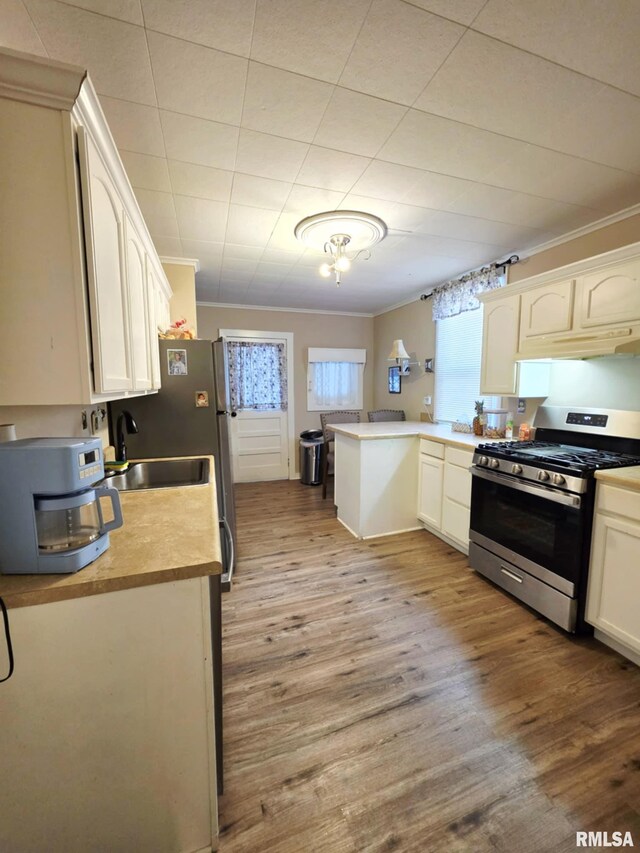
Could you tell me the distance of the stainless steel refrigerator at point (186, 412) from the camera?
7.59ft

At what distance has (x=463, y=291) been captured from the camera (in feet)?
11.1

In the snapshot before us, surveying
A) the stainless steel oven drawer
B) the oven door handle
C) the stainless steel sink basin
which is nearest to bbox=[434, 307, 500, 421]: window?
the oven door handle

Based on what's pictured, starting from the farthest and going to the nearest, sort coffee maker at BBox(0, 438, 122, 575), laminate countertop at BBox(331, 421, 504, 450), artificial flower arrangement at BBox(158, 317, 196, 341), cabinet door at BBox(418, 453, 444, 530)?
cabinet door at BBox(418, 453, 444, 530), laminate countertop at BBox(331, 421, 504, 450), artificial flower arrangement at BBox(158, 317, 196, 341), coffee maker at BBox(0, 438, 122, 575)

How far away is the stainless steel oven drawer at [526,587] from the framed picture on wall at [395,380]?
2605 millimetres

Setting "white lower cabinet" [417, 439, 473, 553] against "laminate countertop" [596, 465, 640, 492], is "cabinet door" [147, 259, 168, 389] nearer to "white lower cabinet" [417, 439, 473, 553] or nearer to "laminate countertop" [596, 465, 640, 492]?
"white lower cabinet" [417, 439, 473, 553]

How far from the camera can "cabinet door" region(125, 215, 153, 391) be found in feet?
4.80

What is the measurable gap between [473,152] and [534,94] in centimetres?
33

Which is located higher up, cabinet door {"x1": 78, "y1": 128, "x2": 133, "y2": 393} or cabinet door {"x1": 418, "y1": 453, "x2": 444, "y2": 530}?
cabinet door {"x1": 78, "y1": 128, "x2": 133, "y2": 393}

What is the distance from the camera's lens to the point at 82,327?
0.98m

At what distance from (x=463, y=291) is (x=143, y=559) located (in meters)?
3.51

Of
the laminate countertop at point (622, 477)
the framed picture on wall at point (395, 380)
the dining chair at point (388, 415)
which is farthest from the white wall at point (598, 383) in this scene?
the framed picture on wall at point (395, 380)

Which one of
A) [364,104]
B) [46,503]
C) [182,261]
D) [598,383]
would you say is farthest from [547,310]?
[182,261]

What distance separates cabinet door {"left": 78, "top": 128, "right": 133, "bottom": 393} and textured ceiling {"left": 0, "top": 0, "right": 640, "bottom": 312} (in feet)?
1.53

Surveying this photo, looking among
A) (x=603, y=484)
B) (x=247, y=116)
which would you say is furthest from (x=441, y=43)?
(x=603, y=484)
